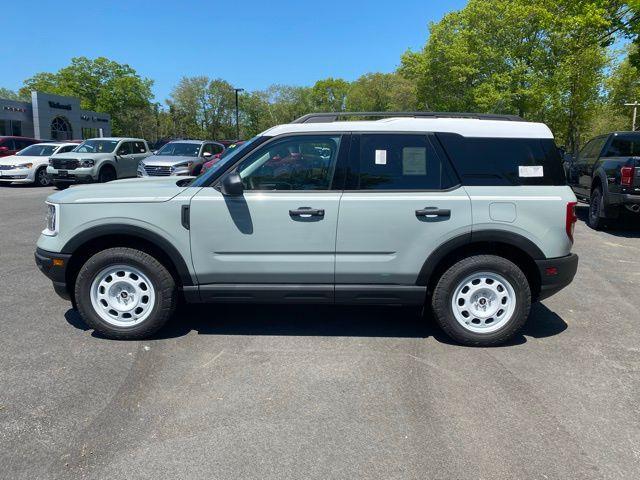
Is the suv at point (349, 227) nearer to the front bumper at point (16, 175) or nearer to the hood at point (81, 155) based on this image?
the hood at point (81, 155)

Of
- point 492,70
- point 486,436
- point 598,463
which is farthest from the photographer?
point 492,70

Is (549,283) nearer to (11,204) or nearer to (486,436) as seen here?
(486,436)

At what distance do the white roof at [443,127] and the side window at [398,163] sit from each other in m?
0.08

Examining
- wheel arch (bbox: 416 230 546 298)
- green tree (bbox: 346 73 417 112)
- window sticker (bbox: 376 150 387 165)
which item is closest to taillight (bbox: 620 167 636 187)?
wheel arch (bbox: 416 230 546 298)

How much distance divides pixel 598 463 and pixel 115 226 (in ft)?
12.4

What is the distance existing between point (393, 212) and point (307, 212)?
699 millimetres

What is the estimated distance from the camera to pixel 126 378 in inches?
147

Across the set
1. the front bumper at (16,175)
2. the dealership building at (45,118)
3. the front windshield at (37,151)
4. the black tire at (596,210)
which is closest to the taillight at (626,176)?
the black tire at (596,210)

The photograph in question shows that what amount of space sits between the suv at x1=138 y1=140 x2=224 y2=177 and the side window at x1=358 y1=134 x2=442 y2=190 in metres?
10.9

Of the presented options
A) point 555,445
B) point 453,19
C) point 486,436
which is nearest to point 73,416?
point 486,436

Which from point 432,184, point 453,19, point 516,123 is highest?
point 453,19

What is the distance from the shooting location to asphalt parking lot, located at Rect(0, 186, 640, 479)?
281 cm

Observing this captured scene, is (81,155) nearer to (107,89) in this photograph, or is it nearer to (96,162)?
(96,162)

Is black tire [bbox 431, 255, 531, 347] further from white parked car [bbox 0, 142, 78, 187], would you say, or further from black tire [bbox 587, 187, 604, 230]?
white parked car [bbox 0, 142, 78, 187]
